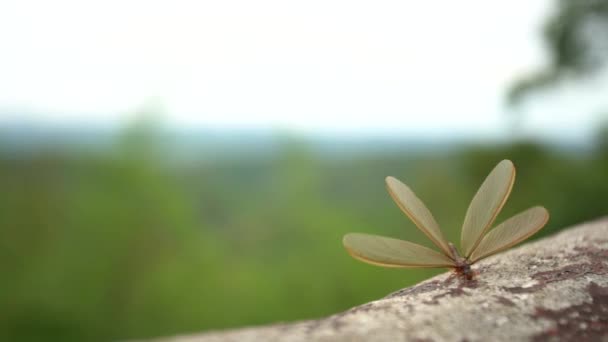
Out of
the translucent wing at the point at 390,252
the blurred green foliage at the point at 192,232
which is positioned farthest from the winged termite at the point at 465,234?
the blurred green foliage at the point at 192,232

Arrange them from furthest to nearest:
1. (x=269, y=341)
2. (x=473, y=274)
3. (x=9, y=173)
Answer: (x=9, y=173)
(x=473, y=274)
(x=269, y=341)

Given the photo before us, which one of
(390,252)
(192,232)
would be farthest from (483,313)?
(192,232)

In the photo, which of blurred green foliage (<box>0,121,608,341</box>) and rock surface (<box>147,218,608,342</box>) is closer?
rock surface (<box>147,218,608,342</box>)

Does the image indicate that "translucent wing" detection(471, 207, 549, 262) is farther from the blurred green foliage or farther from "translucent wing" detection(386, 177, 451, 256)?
the blurred green foliage

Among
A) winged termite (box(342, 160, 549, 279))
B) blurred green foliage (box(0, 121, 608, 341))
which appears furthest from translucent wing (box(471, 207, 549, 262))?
blurred green foliage (box(0, 121, 608, 341))

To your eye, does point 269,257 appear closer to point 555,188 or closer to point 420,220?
point 555,188

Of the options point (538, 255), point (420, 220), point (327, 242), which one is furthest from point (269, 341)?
point (327, 242)

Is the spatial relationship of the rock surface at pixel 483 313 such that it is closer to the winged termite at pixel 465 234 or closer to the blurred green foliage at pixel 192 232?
the winged termite at pixel 465 234
